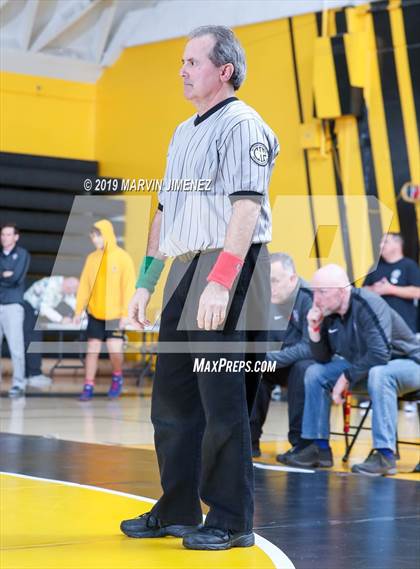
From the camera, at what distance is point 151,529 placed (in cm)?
381

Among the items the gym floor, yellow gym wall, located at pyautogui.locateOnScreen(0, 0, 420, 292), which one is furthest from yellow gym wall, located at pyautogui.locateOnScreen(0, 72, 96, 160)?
the gym floor

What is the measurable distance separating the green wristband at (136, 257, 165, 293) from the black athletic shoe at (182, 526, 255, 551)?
0.85 metres

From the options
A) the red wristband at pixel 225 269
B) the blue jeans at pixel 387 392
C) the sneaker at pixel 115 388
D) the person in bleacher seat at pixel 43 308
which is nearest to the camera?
the red wristband at pixel 225 269

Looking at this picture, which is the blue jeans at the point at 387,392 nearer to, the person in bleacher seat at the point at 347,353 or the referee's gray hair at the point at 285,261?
the person in bleacher seat at the point at 347,353

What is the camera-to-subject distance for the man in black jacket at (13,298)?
11.1 metres

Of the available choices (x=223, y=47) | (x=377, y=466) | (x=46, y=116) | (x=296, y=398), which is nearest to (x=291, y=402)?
(x=296, y=398)

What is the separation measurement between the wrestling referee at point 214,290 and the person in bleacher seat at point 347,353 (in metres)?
2.70

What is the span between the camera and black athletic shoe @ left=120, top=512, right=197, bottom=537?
378cm

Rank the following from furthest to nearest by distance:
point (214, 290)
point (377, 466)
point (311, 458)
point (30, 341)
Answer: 1. point (30, 341)
2. point (311, 458)
3. point (377, 466)
4. point (214, 290)

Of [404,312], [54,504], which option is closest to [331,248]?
[404,312]

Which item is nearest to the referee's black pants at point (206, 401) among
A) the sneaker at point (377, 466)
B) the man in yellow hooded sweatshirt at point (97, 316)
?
the sneaker at point (377, 466)

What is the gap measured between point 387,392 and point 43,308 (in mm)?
7023

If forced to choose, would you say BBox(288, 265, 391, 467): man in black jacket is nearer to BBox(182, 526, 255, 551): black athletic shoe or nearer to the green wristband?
the green wristband

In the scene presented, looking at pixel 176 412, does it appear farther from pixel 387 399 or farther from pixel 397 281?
pixel 397 281
